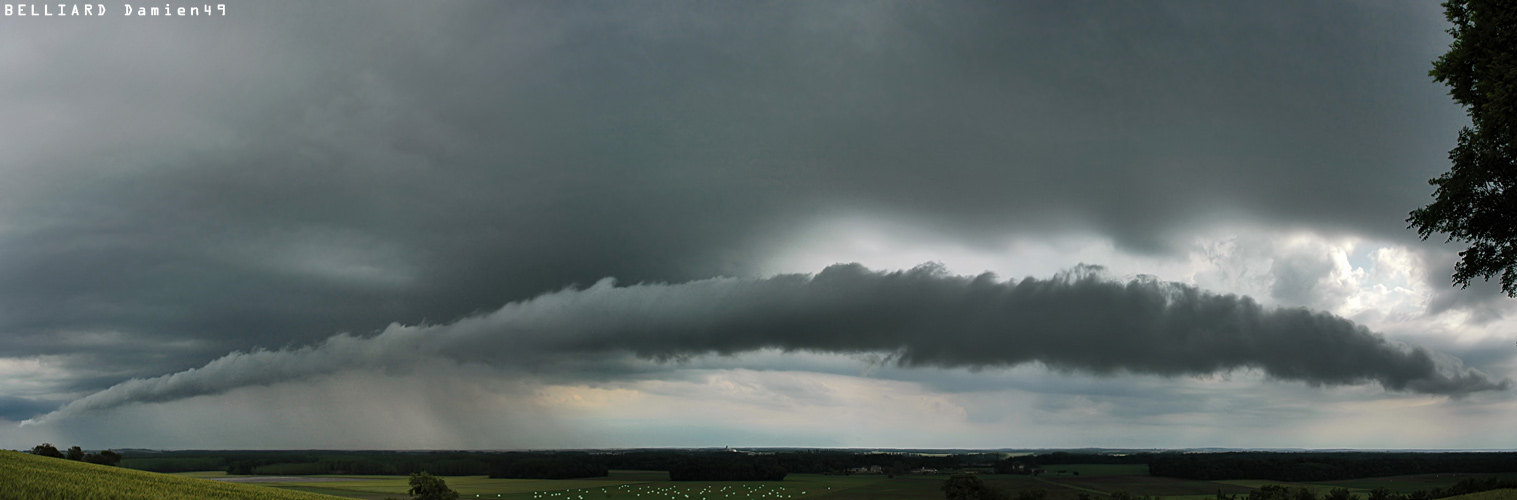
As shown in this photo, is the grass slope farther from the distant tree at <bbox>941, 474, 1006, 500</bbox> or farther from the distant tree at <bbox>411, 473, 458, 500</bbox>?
the distant tree at <bbox>941, 474, 1006, 500</bbox>

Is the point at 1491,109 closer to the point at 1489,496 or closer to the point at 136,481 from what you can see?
the point at 1489,496

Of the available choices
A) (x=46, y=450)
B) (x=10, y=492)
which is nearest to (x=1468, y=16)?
(x=10, y=492)

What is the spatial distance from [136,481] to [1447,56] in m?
56.2

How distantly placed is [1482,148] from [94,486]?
57041mm

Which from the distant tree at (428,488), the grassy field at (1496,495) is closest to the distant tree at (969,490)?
the distant tree at (428,488)

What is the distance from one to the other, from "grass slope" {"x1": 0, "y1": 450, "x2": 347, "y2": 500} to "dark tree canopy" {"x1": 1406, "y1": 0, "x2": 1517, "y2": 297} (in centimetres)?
4841

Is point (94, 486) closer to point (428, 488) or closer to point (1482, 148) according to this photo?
point (1482, 148)

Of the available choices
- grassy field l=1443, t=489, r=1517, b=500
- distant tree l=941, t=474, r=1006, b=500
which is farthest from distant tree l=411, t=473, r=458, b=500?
grassy field l=1443, t=489, r=1517, b=500

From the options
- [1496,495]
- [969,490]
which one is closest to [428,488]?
[969,490]

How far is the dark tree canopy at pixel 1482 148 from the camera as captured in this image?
29328mm

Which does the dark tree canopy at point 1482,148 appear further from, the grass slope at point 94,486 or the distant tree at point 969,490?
the distant tree at point 969,490

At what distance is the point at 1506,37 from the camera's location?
29.6 meters

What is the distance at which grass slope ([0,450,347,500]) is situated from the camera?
23.2 m

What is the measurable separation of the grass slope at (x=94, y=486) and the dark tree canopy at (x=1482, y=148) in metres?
48.4
